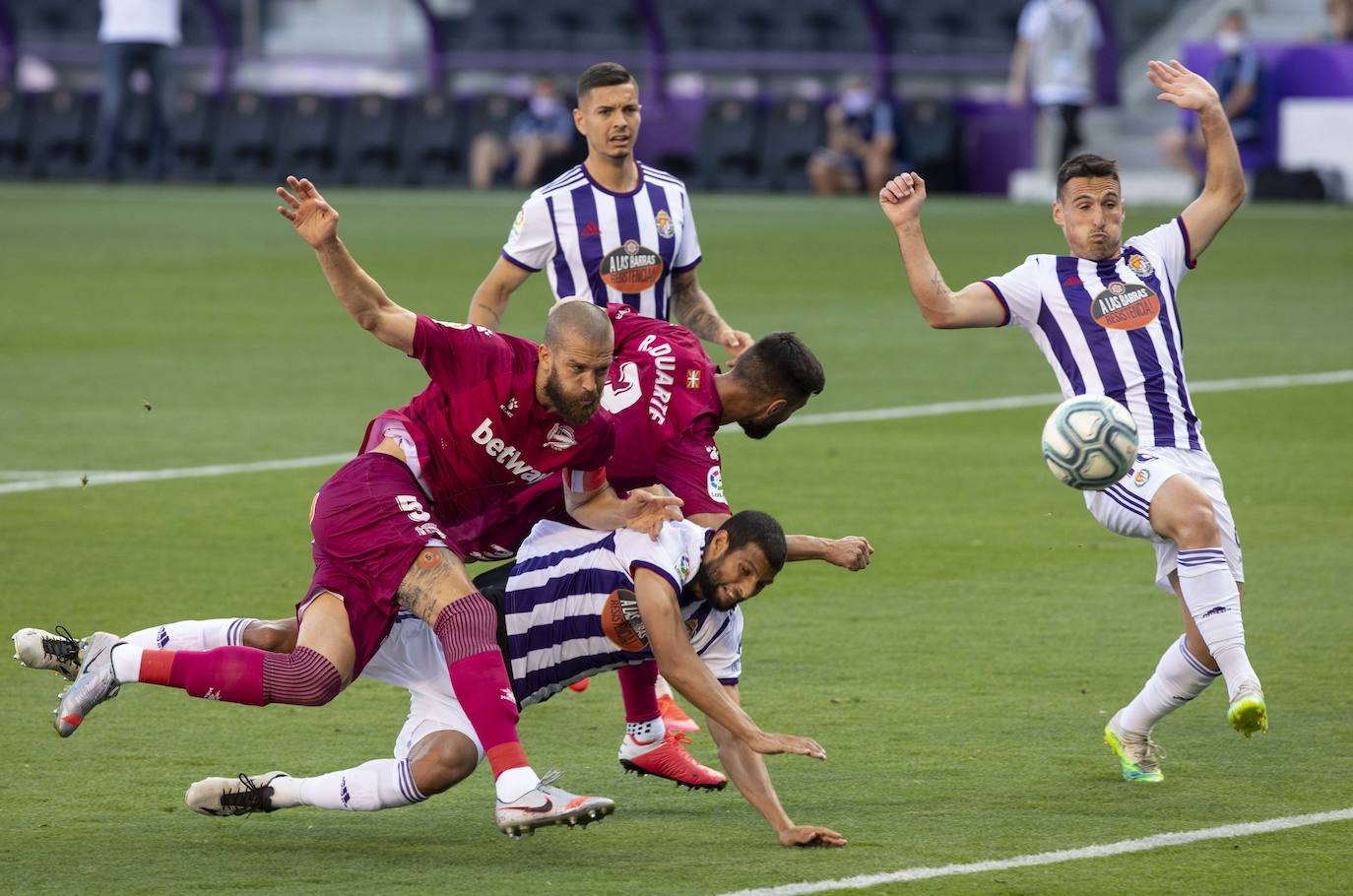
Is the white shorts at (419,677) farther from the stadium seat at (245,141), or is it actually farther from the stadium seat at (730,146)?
the stadium seat at (245,141)

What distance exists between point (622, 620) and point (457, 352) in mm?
896

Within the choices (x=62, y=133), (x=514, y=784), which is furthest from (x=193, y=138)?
(x=514, y=784)

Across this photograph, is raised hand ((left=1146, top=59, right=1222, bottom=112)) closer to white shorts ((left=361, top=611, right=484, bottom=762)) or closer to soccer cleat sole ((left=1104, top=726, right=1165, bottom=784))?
soccer cleat sole ((left=1104, top=726, right=1165, bottom=784))

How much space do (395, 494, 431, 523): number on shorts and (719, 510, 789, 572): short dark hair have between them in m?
0.88

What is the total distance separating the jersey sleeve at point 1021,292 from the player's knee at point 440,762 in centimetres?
222

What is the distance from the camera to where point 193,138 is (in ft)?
105

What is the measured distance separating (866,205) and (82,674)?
21143mm

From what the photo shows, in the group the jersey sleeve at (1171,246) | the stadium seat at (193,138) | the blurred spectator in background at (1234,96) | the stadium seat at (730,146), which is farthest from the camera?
the stadium seat at (193,138)

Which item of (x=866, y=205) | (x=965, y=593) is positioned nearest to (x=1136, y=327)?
(x=965, y=593)

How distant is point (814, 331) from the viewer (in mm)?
16266

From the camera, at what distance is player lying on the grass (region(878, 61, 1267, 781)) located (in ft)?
20.4

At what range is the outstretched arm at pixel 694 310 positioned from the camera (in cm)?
792

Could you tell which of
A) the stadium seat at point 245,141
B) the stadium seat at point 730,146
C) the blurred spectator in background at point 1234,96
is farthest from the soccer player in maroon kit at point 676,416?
the stadium seat at point 245,141

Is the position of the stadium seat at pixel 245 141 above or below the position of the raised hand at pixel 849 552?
above
